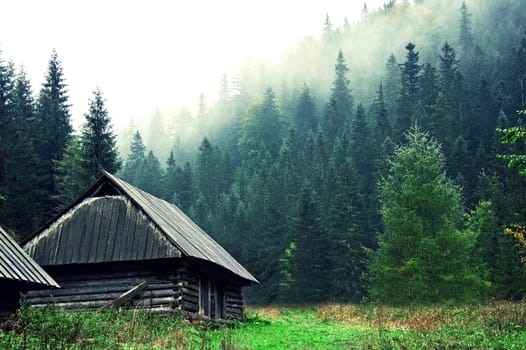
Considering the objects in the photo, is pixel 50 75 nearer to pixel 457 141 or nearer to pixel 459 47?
pixel 457 141

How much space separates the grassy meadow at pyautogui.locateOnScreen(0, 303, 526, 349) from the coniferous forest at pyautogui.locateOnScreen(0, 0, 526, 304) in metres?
7.20

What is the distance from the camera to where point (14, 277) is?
658 inches

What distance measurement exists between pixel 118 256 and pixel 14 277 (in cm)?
914

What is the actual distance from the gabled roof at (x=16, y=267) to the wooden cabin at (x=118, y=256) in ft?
22.8

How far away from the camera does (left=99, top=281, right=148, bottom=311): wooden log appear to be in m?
24.9

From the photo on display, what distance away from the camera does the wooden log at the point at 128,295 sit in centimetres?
2486

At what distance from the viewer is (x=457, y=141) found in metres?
77.4

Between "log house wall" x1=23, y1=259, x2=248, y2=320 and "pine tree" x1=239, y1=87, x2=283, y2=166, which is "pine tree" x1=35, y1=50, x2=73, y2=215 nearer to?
"log house wall" x1=23, y1=259, x2=248, y2=320

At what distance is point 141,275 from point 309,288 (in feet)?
113

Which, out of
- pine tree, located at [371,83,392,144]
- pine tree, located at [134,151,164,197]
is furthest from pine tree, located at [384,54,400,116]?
pine tree, located at [134,151,164,197]

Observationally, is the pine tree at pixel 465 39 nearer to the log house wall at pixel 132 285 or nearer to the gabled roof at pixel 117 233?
the gabled roof at pixel 117 233

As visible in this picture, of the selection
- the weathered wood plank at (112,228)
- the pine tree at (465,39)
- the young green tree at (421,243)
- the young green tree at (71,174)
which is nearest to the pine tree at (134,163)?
the young green tree at (71,174)

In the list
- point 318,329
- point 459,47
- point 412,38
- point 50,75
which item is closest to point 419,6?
point 412,38

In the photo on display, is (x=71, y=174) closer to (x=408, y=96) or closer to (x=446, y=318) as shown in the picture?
(x=446, y=318)
